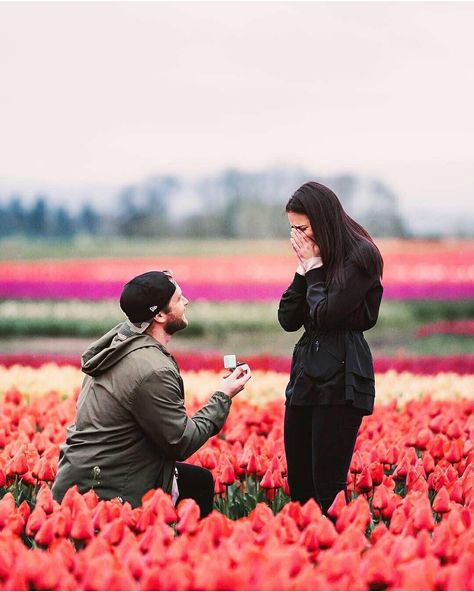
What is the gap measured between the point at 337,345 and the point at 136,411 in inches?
30.8

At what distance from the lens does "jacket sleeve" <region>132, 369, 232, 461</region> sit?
363cm

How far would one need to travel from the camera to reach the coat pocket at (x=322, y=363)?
3814 millimetres

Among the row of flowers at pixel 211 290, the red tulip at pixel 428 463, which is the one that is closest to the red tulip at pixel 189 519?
the red tulip at pixel 428 463

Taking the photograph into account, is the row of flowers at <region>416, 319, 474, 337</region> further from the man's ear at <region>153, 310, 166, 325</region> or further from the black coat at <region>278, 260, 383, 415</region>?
the man's ear at <region>153, 310, 166, 325</region>

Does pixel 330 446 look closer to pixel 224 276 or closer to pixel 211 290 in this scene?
pixel 211 290

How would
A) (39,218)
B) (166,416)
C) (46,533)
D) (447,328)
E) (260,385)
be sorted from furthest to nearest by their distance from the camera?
(39,218)
(447,328)
(260,385)
(166,416)
(46,533)

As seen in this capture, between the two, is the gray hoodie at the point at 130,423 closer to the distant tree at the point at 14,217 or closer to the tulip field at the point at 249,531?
the tulip field at the point at 249,531

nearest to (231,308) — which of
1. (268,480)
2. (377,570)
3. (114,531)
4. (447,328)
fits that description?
(447,328)

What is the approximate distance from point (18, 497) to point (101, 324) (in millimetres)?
9890

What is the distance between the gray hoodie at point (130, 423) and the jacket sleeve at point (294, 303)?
0.43 meters

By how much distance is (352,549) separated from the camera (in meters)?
2.76

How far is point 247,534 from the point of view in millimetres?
2875

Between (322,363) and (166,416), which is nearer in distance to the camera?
(166,416)

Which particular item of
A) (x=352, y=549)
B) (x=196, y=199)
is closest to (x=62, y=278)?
(x=196, y=199)
